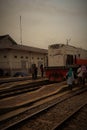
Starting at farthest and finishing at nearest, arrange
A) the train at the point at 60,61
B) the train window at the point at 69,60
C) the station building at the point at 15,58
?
the station building at the point at 15,58 < the train window at the point at 69,60 < the train at the point at 60,61

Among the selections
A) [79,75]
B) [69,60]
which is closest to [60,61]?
[69,60]

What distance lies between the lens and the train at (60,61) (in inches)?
714

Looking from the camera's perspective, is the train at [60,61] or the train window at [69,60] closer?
the train at [60,61]

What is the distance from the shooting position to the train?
18.1 m

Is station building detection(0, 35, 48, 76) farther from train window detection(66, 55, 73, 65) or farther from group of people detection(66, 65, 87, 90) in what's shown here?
group of people detection(66, 65, 87, 90)

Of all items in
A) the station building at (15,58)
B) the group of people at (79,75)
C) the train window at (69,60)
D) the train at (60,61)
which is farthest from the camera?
the station building at (15,58)

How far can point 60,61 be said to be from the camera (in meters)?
19.2

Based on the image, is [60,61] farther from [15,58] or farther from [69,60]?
[15,58]

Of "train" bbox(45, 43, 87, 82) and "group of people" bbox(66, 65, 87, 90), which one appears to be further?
"train" bbox(45, 43, 87, 82)

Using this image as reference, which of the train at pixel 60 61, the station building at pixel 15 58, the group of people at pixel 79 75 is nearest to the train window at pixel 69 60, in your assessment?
the train at pixel 60 61

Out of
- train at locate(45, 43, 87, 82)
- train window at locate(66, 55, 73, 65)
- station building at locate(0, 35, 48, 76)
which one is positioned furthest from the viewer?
station building at locate(0, 35, 48, 76)

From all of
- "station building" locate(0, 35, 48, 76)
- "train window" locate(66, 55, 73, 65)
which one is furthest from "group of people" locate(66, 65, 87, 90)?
"station building" locate(0, 35, 48, 76)

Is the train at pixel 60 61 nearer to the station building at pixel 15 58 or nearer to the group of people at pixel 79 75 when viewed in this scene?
the group of people at pixel 79 75

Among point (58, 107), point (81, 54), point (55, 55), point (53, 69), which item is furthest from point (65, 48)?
point (58, 107)
